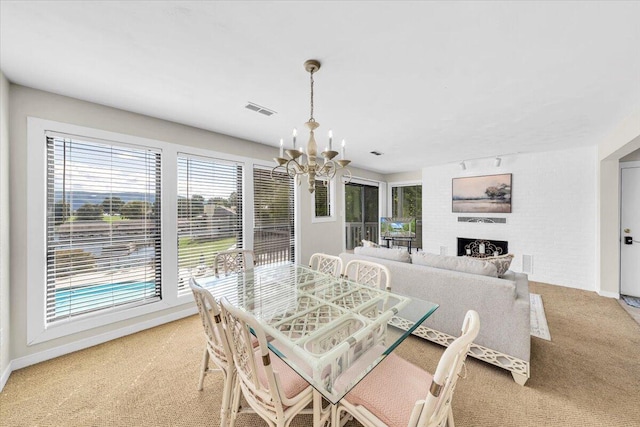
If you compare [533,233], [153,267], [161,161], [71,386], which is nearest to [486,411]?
[71,386]

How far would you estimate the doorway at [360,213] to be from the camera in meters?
5.59

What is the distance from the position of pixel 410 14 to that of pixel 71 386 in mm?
3454

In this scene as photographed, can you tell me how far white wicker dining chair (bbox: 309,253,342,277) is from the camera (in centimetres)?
247

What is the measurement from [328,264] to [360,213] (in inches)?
139

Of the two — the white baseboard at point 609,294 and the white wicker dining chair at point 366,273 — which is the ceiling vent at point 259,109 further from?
the white baseboard at point 609,294

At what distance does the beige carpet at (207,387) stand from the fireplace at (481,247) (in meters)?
2.16

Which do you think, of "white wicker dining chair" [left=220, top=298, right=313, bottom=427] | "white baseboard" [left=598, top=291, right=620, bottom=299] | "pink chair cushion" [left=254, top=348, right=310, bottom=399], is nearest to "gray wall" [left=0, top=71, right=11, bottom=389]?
"white wicker dining chair" [left=220, top=298, right=313, bottom=427]

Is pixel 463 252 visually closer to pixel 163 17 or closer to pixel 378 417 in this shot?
pixel 378 417

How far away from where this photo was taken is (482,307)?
6.50ft

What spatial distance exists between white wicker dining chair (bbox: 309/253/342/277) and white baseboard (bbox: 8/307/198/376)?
1807 millimetres

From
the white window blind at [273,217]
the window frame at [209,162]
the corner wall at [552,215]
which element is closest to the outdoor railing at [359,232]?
the white window blind at [273,217]

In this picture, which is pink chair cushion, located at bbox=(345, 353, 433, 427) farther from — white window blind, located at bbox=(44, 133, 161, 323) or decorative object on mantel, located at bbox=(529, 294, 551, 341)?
white window blind, located at bbox=(44, 133, 161, 323)

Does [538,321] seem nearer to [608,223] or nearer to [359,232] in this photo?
[608,223]

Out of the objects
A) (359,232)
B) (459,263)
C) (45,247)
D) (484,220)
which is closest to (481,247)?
(484,220)
